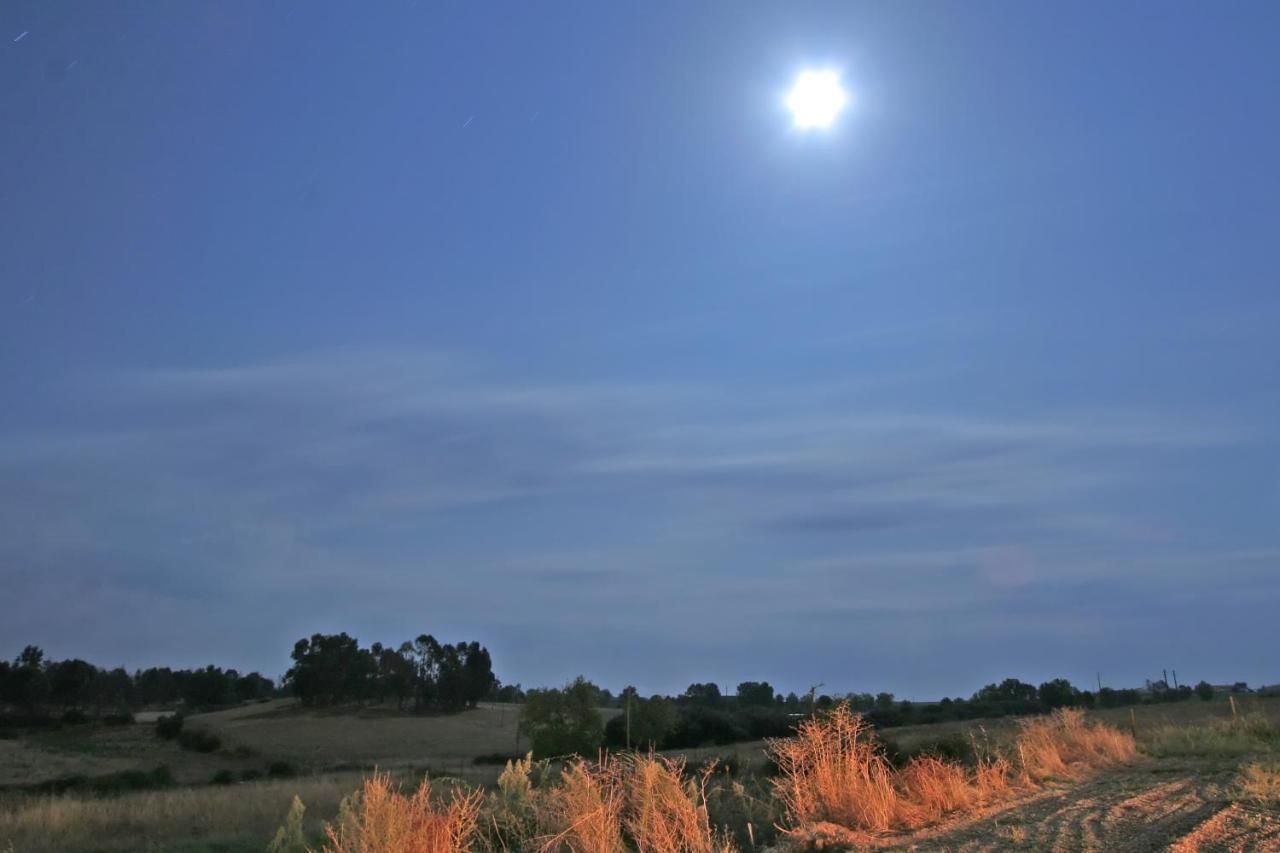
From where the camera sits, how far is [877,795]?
14.0 meters

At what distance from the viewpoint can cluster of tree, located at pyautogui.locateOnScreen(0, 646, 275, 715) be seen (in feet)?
339

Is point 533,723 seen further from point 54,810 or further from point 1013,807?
point 1013,807

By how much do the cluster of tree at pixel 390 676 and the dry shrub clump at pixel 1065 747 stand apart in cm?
9389

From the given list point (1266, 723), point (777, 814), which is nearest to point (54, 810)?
point (777, 814)

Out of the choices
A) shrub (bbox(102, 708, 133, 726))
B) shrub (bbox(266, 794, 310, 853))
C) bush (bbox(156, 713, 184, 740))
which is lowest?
shrub (bbox(266, 794, 310, 853))

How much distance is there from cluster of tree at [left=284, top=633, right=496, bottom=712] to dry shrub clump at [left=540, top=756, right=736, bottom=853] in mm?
105276

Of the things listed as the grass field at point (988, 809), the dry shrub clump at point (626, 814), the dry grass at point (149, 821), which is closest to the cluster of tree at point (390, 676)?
the grass field at point (988, 809)

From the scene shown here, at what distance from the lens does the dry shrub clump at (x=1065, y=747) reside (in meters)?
21.1

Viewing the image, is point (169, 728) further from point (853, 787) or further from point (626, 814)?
point (853, 787)

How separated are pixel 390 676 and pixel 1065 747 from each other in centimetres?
10160

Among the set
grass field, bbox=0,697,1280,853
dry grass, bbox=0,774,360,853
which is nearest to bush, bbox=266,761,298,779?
grass field, bbox=0,697,1280,853

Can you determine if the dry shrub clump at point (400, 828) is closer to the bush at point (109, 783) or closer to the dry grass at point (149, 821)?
the dry grass at point (149, 821)

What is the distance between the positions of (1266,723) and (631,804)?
2659 cm

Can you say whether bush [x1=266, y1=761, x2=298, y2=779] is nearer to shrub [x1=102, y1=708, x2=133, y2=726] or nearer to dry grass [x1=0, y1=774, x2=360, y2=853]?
dry grass [x1=0, y1=774, x2=360, y2=853]
